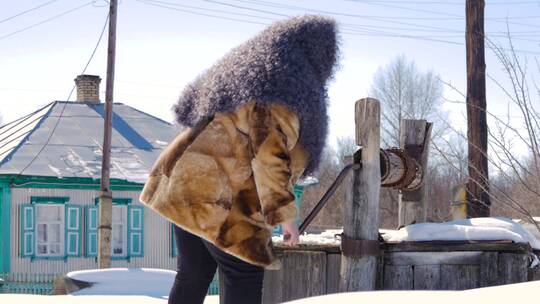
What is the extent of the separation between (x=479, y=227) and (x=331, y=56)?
1605mm

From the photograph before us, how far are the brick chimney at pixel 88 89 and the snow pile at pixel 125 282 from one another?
16585mm

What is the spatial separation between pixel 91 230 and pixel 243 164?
1839 centimetres

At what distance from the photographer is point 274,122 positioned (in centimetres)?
330

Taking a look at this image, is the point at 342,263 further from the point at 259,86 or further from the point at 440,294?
the point at 440,294

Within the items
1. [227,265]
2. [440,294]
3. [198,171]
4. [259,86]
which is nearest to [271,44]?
[259,86]

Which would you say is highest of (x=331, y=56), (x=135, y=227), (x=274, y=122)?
(x=331, y=56)

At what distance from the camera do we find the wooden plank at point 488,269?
4.54 metres

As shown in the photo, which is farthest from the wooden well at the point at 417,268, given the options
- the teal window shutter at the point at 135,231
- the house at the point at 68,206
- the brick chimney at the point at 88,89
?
the brick chimney at the point at 88,89

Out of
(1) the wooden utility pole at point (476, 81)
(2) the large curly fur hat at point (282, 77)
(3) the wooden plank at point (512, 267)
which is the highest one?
(1) the wooden utility pole at point (476, 81)

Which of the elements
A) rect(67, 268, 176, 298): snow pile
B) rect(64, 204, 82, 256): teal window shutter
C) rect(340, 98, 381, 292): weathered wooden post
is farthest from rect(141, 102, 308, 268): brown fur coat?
rect(64, 204, 82, 256): teal window shutter

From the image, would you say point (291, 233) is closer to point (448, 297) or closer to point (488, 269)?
point (448, 297)

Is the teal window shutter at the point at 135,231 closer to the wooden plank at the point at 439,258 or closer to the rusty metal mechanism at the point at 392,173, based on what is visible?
the rusty metal mechanism at the point at 392,173

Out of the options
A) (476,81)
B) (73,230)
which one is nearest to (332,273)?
(476,81)

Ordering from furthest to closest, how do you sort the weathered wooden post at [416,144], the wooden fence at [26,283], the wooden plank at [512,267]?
the wooden fence at [26,283]
the weathered wooden post at [416,144]
the wooden plank at [512,267]
